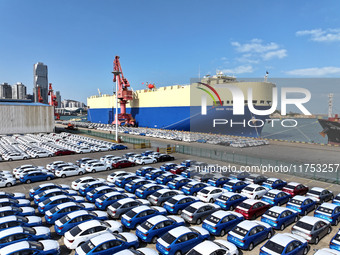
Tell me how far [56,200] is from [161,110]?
69.7 meters

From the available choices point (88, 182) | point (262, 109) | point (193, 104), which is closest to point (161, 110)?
point (193, 104)

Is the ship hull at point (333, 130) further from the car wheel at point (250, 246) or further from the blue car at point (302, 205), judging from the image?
the car wheel at point (250, 246)

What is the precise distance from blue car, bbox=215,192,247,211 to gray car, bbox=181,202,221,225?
1610 millimetres

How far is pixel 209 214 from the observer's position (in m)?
14.0

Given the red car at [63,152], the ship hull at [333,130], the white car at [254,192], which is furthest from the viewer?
the ship hull at [333,130]

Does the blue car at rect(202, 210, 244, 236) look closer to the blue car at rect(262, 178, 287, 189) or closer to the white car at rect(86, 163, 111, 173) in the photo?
the blue car at rect(262, 178, 287, 189)

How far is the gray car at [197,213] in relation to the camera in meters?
13.2

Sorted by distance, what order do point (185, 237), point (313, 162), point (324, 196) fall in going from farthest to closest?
point (313, 162) < point (324, 196) < point (185, 237)

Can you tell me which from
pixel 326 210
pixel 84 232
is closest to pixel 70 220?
pixel 84 232

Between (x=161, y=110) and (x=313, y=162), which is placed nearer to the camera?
(x=313, y=162)

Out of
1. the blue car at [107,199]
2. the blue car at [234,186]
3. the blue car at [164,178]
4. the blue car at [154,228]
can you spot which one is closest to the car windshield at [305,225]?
the blue car at [154,228]

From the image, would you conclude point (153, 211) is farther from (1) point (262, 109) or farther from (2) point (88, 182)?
(1) point (262, 109)

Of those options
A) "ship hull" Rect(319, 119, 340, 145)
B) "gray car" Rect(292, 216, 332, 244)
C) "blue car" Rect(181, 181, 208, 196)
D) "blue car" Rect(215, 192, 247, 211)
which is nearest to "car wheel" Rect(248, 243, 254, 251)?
"gray car" Rect(292, 216, 332, 244)

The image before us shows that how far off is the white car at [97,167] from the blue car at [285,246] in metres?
19.5
